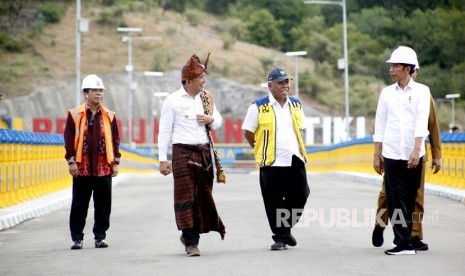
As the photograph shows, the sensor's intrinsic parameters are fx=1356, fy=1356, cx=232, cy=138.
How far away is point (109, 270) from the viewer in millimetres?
12375

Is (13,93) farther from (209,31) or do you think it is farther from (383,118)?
(383,118)

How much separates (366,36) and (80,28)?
9053 cm

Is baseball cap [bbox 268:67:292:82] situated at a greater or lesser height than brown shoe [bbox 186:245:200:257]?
greater

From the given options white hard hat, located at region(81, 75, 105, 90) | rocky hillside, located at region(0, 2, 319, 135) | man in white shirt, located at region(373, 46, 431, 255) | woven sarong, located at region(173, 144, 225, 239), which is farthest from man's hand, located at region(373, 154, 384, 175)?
rocky hillside, located at region(0, 2, 319, 135)

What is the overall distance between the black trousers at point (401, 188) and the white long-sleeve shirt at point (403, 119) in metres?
0.11

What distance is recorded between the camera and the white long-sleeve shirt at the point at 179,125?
14125 millimetres

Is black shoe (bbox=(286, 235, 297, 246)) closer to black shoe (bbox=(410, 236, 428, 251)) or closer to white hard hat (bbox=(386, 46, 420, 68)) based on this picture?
black shoe (bbox=(410, 236, 428, 251))

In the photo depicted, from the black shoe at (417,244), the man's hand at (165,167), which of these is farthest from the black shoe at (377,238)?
the man's hand at (165,167)

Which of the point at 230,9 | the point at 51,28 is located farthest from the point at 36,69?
the point at 230,9

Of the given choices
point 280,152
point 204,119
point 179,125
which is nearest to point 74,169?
point 179,125

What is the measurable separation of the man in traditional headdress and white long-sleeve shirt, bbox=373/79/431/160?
5.81ft

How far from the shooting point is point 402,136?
44.0 ft

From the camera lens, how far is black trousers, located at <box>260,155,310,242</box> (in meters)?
14.4

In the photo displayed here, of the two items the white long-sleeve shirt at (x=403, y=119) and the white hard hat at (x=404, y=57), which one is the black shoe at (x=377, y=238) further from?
the white hard hat at (x=404, y=57)
